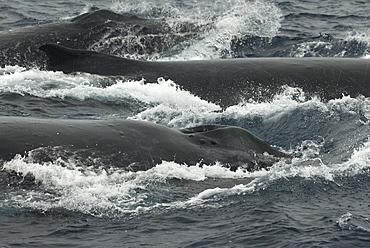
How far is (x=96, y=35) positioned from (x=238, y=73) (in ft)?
18.8

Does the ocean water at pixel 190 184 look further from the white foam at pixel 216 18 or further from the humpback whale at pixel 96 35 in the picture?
the white foam at pixel 216 18

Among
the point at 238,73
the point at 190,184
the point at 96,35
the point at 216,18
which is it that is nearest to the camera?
the point at 190,184

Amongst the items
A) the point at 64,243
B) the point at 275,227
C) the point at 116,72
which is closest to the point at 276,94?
the point at 116,72

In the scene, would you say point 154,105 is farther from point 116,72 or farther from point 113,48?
point 113,48

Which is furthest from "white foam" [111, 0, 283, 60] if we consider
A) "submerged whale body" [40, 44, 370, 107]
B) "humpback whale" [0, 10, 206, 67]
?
"submerged whale body" [40, 44, 370, 107]

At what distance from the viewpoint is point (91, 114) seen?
16156 millimetres

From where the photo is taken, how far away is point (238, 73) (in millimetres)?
17312

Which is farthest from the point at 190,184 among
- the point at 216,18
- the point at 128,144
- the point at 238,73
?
the point at 216,18

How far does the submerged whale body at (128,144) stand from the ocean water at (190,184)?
0.17 meters

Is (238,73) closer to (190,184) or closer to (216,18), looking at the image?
(190,184)

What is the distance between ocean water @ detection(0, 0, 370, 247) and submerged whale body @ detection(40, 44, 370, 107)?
254 millimetres

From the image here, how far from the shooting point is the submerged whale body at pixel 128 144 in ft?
35.6

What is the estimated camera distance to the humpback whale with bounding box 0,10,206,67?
1977 cm

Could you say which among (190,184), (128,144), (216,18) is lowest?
(190,184)
